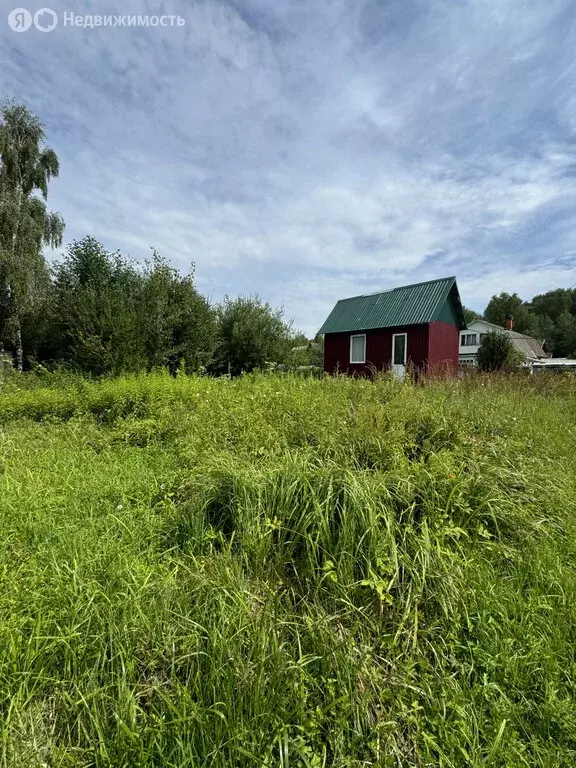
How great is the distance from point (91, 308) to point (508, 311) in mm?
69624

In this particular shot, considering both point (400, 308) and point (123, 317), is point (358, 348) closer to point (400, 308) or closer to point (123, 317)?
point (400, 308)

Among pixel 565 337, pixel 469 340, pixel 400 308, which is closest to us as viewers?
pixel 400 308

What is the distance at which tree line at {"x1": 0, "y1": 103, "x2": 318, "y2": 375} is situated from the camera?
31.5 feet

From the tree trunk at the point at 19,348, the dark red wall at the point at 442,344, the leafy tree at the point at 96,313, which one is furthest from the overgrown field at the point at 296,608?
the tree trunk at the point at 19,348

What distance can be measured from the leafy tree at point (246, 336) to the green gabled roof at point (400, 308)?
248 centimetres

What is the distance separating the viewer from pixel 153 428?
457cm

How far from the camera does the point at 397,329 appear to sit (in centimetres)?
1345

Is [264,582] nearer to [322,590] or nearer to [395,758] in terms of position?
[322,590]

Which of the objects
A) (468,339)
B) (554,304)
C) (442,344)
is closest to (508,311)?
(554,304)

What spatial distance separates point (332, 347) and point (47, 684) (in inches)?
600

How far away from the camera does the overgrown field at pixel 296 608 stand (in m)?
1.25

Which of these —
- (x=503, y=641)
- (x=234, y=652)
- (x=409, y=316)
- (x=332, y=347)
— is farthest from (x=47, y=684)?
(x=332, y=347)

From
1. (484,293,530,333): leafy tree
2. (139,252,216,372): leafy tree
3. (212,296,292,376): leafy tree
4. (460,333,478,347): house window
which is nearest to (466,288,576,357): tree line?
(484,293,530,333): leafy tree

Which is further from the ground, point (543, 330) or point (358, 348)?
point (543, 330)
